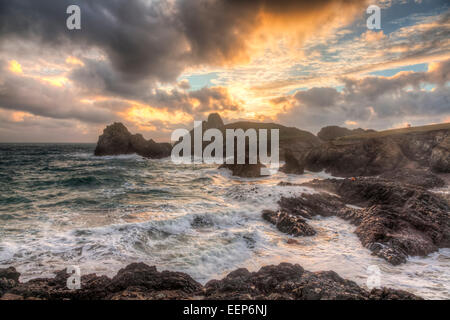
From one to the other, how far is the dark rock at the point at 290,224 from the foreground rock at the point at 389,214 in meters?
2.00

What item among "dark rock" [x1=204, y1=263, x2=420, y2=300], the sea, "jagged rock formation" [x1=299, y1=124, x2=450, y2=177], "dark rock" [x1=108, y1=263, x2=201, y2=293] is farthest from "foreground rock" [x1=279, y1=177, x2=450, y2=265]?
"jagged rock formation" [x1=299, y1=124, x2=450, y2=177]

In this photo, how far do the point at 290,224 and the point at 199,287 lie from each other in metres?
6.79

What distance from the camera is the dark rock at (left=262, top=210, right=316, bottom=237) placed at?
1055 cm

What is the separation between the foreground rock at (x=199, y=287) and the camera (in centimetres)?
498

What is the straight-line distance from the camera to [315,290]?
5074 millimetres

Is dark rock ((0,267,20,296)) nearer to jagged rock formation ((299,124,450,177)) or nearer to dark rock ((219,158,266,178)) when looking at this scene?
dark rock ((219,158,266,178))

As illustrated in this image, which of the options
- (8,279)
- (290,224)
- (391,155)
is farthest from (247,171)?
(8,279)

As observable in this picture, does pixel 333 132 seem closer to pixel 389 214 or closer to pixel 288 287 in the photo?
pixel 389 214

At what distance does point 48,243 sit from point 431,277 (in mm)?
14125

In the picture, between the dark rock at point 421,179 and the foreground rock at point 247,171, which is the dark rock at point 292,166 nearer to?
the foreground rock at point 247,171

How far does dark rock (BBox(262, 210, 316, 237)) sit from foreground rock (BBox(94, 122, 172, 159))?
228 ft

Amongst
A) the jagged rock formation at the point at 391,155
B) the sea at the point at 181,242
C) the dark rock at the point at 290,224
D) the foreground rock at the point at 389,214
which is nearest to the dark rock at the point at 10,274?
the sea at the point at 181,242

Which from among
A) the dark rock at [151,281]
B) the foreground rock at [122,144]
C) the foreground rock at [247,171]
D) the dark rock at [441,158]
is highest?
the foreground rock at [122,144]
